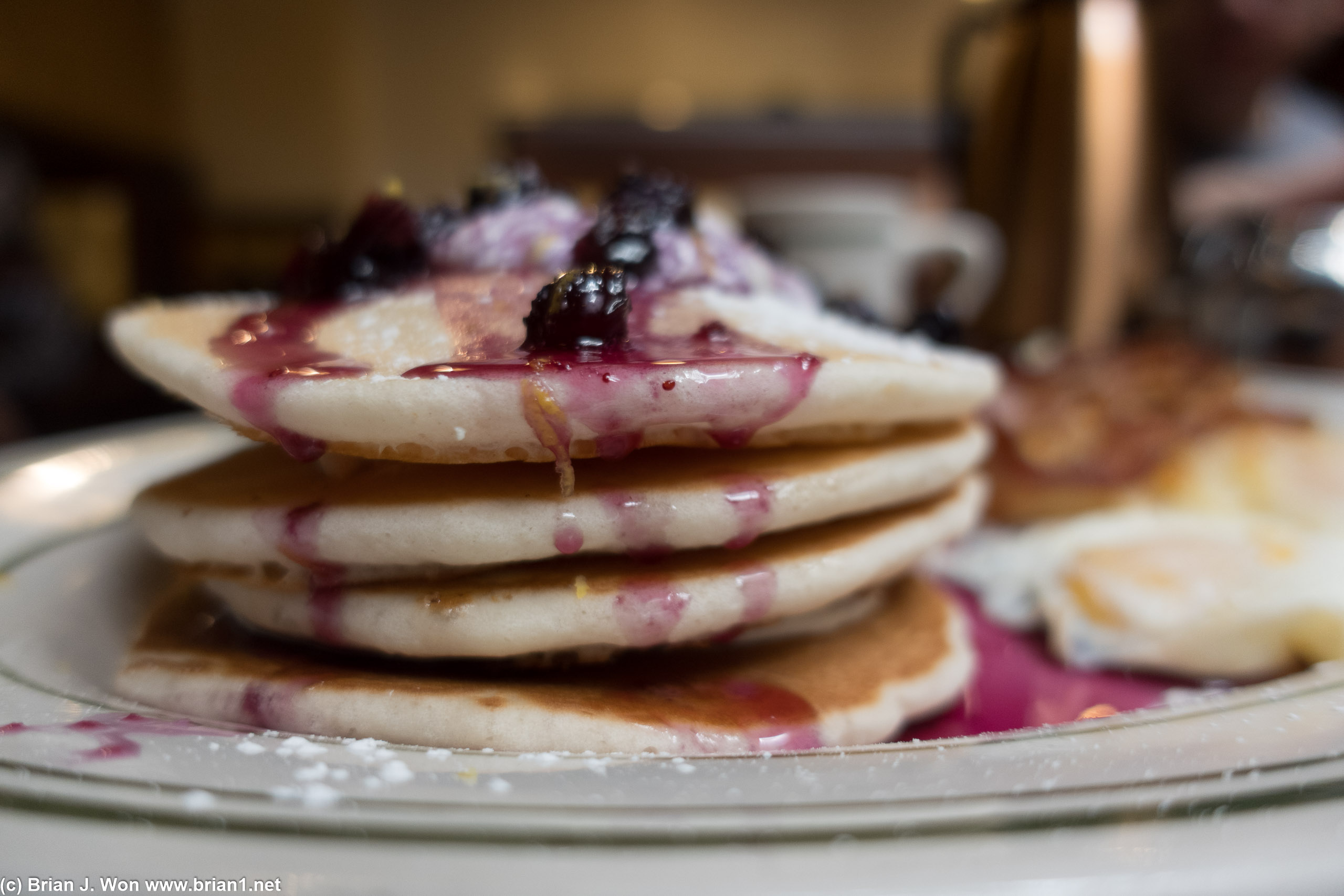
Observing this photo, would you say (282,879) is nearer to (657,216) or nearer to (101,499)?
(657,216)

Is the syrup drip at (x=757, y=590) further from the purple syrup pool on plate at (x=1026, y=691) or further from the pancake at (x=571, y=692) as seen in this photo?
the purple syrup pool on plate at (x=1026, y=691)

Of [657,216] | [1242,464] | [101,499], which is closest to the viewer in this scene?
[657,216]

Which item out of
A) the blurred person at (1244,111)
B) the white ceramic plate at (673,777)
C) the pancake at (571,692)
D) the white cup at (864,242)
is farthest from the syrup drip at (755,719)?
the blurred person at (1244,111)

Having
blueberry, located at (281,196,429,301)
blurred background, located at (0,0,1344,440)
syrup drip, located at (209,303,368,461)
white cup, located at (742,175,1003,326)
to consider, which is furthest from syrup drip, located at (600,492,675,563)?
white cup, located at (742,175,1003,326)

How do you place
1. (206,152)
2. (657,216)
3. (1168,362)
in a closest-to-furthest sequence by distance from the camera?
(657,216) < (1168,362) < (206,152)

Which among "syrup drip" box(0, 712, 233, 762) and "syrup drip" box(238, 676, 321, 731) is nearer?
"syrup drip" box(0, 712, 233, 762)

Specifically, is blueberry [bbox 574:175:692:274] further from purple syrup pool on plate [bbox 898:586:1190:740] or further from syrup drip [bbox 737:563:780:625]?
purple syrup pool on plate [bbox 898:586:1190:740]

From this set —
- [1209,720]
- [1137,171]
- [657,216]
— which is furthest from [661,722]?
[1137,171]

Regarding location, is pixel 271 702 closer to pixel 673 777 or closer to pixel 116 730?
pixel 116 730
